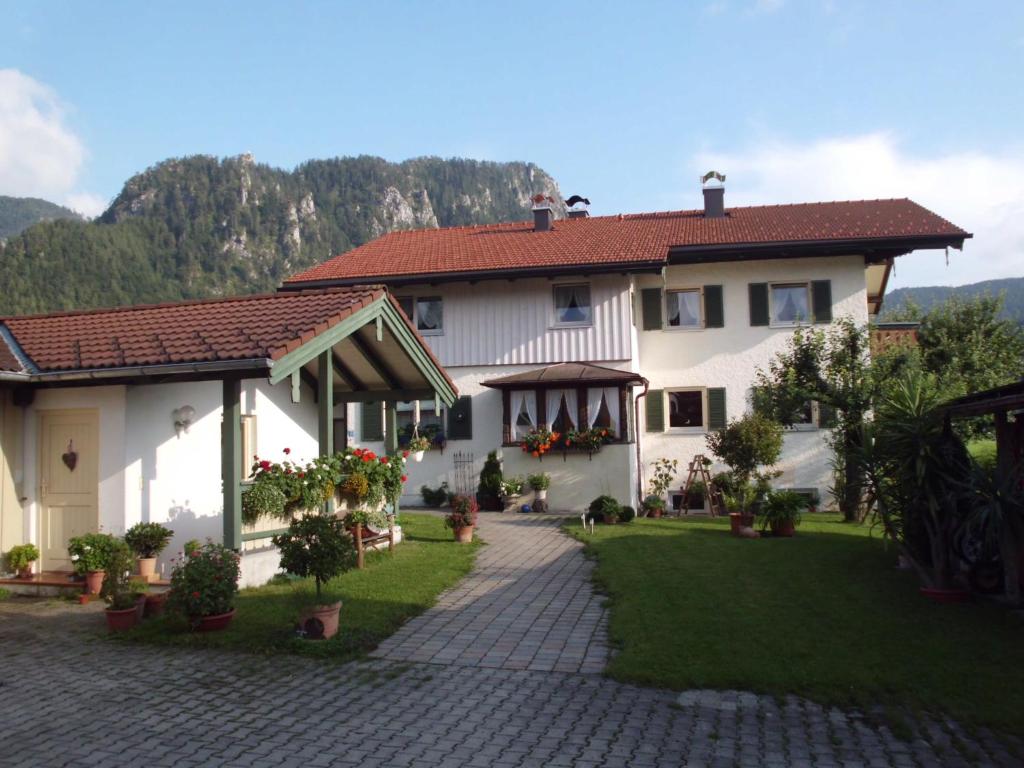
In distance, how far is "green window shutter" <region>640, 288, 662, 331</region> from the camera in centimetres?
2211

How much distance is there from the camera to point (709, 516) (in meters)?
19.8

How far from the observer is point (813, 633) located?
8.09m

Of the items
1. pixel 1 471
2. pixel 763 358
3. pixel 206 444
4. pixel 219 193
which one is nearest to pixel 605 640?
pixel 206 444

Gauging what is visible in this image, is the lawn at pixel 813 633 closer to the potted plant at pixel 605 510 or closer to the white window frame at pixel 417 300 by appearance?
the potted plant at pixel 605 510

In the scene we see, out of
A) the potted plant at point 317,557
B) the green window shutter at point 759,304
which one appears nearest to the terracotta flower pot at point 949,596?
the potted plant at point 317,557

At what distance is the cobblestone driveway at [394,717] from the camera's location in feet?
17.5

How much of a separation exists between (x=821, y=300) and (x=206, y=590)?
17654 millimetres

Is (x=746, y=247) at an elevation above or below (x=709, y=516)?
above

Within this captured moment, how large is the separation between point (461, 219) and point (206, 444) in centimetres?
9734

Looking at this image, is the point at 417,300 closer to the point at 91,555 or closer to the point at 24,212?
the point at 91,555

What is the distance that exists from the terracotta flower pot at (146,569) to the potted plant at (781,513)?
1037 cm

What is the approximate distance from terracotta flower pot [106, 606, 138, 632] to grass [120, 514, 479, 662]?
14 cm

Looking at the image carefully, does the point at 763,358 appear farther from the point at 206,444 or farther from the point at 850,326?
the point at 206,444

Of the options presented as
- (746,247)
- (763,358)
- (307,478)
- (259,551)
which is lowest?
(259,551)
